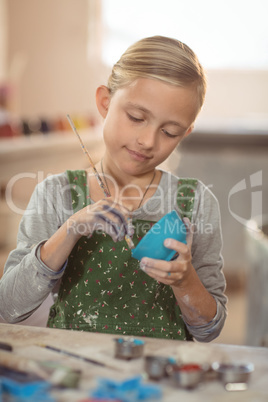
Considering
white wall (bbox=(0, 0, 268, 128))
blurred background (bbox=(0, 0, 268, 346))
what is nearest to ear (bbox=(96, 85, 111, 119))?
blurred background (bbox=(0, 0, 268, 346))

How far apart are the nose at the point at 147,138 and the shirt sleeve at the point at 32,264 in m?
0.21

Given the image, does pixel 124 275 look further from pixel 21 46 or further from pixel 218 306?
pixel 21 46

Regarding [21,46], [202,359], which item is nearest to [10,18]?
[21,46]

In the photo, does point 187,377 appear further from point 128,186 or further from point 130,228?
point 128,186

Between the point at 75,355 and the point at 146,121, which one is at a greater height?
the point at 146,121

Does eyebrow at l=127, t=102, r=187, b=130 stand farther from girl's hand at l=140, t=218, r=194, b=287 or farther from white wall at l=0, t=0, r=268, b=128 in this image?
white wall at l=0, t=0, r=268, b=128

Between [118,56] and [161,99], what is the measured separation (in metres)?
2.52

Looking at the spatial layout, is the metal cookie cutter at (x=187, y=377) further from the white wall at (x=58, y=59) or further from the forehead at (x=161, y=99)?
the white wall at (x=58, y=59)

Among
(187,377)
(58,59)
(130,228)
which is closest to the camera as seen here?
(187,377)

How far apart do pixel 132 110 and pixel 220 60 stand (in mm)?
4757

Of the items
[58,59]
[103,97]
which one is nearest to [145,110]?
[103,97]

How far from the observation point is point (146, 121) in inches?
39.6

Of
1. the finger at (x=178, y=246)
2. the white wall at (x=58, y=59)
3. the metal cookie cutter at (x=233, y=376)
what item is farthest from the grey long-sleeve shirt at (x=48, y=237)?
the white wall at (x=58, y=59)

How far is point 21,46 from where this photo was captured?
4.95 metres
